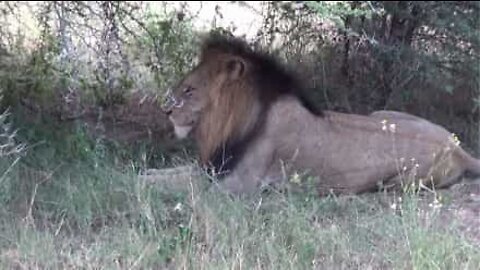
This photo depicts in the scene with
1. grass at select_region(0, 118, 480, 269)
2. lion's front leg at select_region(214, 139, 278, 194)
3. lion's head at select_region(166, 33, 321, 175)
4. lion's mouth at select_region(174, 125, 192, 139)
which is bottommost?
grass at select_region(0, 118, 480, 269)

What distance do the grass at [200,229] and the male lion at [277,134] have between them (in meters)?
0.37

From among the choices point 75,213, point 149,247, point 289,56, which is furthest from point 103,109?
point 149,247

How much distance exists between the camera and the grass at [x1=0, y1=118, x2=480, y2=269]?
463 centimetres

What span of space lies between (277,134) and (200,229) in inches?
59.4

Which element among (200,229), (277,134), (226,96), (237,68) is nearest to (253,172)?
(277,134)

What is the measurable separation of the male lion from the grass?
1.23 ft

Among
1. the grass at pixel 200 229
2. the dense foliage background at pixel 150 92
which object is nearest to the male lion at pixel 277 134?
the grass at pixel 200 229

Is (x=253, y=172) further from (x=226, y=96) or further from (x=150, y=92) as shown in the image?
(x=150, y=92)

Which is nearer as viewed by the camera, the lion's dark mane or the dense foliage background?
the dense foliage background

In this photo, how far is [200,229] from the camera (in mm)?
4922

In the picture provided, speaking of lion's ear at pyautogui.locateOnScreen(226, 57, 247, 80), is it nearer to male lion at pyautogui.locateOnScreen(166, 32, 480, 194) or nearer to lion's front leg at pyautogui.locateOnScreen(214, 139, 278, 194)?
male lion at pyautogui.locateOnScreen(166, 32, 480, 194)

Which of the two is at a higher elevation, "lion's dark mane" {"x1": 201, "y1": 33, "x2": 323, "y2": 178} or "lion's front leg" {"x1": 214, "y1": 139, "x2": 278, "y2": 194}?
"lion's dark mane" {"x1": 201, "y1": 33, "x2": 323, "y2": 178}

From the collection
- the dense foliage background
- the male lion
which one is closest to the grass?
the dense foliage background

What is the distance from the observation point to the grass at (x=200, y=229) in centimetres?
463
